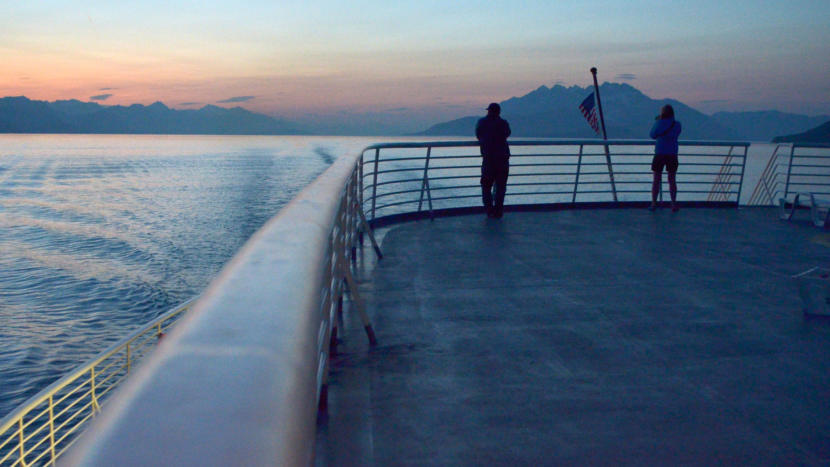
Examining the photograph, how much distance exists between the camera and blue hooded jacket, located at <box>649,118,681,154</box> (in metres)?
8.59

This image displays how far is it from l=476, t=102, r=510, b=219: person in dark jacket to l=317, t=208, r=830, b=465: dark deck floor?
2377 millimetres

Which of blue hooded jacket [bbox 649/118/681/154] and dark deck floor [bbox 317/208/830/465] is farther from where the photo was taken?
blue hooded jacket [bbox 649/118/681/154]

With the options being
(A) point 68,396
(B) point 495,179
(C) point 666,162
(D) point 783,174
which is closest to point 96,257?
(A) point 68,396

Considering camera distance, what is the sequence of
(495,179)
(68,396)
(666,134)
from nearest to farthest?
1. (68,396)
2. (495,179)
3. (666,134)

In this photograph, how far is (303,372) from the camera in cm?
59

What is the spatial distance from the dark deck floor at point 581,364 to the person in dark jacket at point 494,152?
2.38 metres

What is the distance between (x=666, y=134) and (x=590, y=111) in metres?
3.59

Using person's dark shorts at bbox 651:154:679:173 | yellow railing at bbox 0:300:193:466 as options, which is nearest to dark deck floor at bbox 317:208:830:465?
yellow railing at bbox 0:300:193:466

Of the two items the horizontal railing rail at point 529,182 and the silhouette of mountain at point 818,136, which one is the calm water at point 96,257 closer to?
the horizontal railing rail at point 529,182

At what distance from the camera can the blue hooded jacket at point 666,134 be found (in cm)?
859

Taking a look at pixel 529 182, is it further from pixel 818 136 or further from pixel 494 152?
pixel 818 136

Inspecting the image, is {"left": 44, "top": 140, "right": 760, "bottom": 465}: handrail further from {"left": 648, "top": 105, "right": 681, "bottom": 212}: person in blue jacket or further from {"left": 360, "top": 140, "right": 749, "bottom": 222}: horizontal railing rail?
{"left": 648, "top": 105, "right": 681, "bottom": 212}: person in blue jacket

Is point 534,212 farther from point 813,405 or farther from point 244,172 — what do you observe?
point 244,172

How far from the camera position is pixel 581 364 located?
3.01 meters
